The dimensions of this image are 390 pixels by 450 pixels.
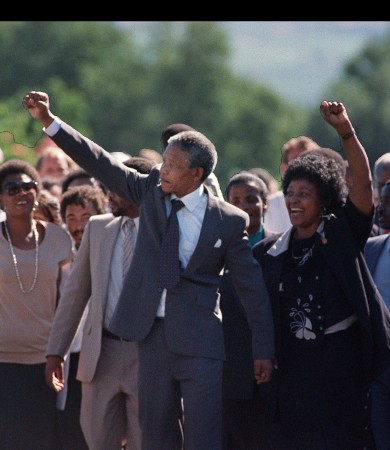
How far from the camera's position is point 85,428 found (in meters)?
9.40

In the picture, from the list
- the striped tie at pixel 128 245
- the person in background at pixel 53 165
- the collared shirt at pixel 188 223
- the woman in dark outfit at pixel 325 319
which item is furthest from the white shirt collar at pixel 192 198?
the person in background at pixel 53 165

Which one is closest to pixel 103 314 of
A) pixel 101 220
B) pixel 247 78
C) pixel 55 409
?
pixel 101 220

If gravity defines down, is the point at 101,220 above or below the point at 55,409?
above

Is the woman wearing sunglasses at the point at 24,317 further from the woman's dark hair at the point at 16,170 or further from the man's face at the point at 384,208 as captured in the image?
the man's face at the point at 384,208

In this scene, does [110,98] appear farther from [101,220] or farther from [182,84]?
[101,220]

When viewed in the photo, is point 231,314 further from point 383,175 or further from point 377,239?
point 383,175

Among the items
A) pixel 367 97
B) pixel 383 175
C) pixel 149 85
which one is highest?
pixel 149 85

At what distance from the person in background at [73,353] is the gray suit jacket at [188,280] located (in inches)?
62.0

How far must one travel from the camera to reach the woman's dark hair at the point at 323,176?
861cm

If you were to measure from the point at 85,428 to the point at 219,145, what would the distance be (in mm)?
114044

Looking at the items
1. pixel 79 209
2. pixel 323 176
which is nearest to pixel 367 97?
pixel 79 209

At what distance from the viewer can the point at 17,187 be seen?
1025 centimetres

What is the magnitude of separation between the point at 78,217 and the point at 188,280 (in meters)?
2.57

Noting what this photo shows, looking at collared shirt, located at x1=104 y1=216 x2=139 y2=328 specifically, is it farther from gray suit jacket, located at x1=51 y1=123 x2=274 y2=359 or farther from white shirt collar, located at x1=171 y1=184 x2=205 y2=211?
white shirt collar, located at x1=171 y1=184 x2=205 y2=211
